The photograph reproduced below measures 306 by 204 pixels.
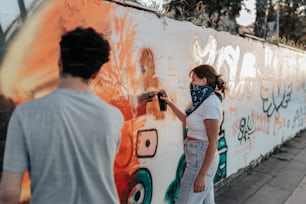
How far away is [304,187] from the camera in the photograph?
5414 mm

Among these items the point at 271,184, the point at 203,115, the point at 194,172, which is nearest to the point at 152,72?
the point at 203,115

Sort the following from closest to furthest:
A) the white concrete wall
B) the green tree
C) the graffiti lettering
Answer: the white concrete wall → the graffiti lettering → the green tree

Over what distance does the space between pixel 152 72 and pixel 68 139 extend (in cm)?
196

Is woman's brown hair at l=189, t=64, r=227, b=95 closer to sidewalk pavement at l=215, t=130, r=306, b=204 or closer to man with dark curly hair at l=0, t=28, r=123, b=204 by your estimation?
man with dark curly hair at l=0, t=28, r=123, b=204

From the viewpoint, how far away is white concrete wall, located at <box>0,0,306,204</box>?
84.2 inches

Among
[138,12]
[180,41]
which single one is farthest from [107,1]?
[180,41]

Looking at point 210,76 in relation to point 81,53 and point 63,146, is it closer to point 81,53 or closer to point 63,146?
point 81,53

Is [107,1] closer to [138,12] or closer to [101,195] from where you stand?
[138,12]

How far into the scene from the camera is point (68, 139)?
4.61 ft

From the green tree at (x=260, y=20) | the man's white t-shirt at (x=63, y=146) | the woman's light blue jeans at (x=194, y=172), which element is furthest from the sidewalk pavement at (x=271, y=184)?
the green tree at (x=260, y=20)

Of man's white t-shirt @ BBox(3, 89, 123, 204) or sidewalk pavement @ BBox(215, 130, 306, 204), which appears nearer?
man's white t-shirt @ BBox(3, 89, 123, 204)

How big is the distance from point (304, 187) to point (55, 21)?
183 inches

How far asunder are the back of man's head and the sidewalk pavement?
12.0ft

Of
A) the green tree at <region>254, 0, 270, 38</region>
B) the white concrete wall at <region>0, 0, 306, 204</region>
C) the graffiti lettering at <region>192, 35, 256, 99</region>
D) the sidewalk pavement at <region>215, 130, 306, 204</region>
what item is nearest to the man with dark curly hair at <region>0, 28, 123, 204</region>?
the white concrete wall at <region>0, 0, 306, 204</region>
